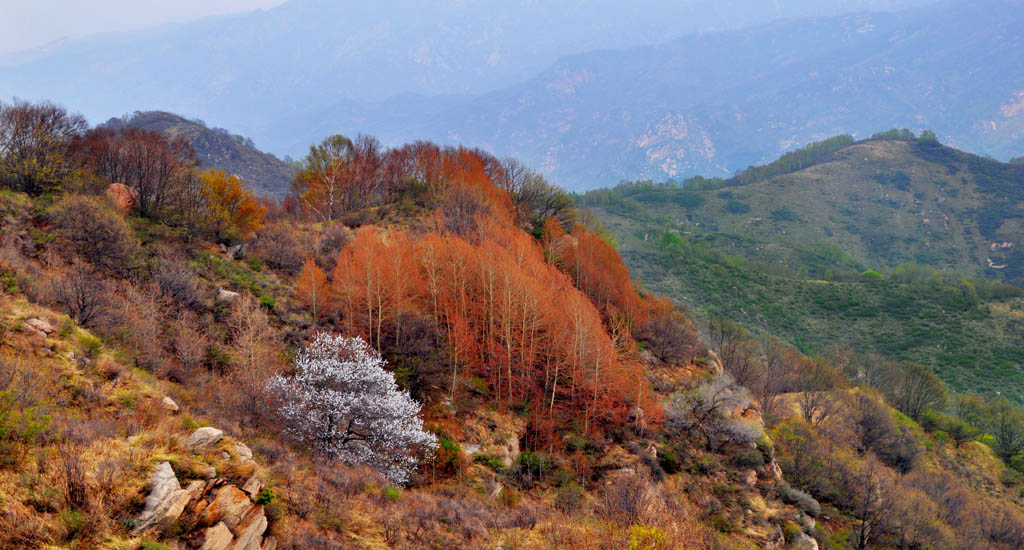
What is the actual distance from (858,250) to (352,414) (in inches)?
6310

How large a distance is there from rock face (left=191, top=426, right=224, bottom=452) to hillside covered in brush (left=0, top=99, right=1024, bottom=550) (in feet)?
0.27

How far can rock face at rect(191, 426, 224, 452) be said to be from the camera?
9977mm

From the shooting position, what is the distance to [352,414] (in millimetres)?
17453

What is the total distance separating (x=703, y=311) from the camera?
259 ft

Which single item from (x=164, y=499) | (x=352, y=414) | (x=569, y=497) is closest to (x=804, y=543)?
(x=569, y=497)

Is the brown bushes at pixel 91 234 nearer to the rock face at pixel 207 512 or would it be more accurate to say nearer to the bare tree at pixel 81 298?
the bare tree at pixel 81 298

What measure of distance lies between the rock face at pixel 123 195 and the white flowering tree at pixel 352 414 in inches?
672

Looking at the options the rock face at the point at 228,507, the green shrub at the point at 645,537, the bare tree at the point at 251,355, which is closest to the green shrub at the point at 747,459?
the green shrub at the point at 645,537

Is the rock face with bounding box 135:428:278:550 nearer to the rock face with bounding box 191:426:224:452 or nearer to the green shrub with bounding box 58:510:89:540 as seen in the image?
the rock face with bounding box 191:426:224:452

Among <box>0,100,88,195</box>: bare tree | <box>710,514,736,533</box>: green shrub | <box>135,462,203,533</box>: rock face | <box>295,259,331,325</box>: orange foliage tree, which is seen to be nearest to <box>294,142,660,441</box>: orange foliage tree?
<box>295,259,331,325</box>: orange foliage tree

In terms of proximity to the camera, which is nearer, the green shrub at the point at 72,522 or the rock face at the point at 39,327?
the green shrub at the point at 72,522

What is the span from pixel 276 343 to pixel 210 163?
4969 inches

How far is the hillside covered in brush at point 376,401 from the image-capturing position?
31.7 ft

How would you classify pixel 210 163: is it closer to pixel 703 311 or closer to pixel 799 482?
pixel 703 311
